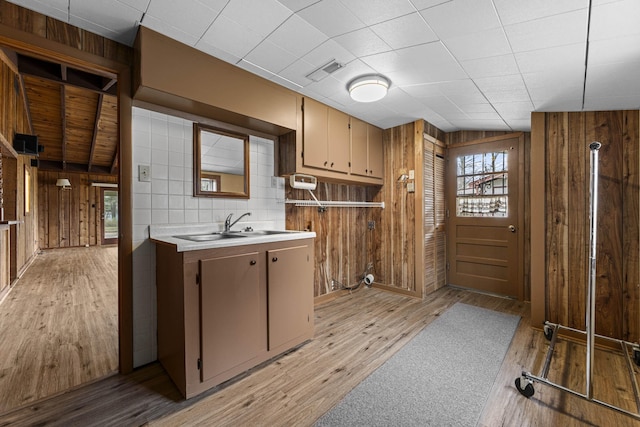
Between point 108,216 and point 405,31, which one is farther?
point 108,216

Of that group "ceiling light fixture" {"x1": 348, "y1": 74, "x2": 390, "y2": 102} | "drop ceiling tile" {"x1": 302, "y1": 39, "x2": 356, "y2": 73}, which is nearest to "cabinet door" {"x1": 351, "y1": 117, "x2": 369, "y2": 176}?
"ceiling light fixture" {"x1": 348, "y1": 74, "x2": 390, "y2": 102}

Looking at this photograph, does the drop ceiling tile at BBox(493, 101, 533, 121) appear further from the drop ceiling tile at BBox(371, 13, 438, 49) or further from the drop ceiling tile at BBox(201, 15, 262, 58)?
the drop ceiling tile at BBox(201, 15, 262, 58)

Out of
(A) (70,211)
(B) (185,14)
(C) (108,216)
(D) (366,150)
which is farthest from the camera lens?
(C) (108,216)

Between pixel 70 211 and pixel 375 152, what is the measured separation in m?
9.13

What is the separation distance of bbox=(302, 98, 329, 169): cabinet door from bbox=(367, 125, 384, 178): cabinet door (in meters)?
0.90

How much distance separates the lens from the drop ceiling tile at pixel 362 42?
177 cm

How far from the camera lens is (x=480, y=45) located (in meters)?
1.77

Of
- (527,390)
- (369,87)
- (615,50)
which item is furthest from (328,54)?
(527,390)

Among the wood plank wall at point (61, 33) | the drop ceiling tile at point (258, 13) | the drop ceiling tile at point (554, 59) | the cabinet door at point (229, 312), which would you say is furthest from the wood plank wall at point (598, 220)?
the wood plank wall at point (61, 33)

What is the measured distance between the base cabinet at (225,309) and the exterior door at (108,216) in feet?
28.3

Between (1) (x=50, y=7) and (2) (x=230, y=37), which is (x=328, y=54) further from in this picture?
(1) (x=50, y=7)

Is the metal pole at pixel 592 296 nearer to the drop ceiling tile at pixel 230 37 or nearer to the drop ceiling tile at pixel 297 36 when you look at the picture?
the drop ceiling tile at pixel 297 36

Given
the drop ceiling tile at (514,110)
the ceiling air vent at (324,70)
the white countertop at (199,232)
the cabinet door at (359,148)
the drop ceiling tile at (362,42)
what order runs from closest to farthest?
1. the white countertop at (199,232)
2. the drop ceiling tile at (362,42)
3. the ceiling air vent at (324,70)
4. the drop ceiling tile at (514,110)
5. the cabinet door at (359,148)

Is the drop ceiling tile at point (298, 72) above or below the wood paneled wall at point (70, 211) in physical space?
above
